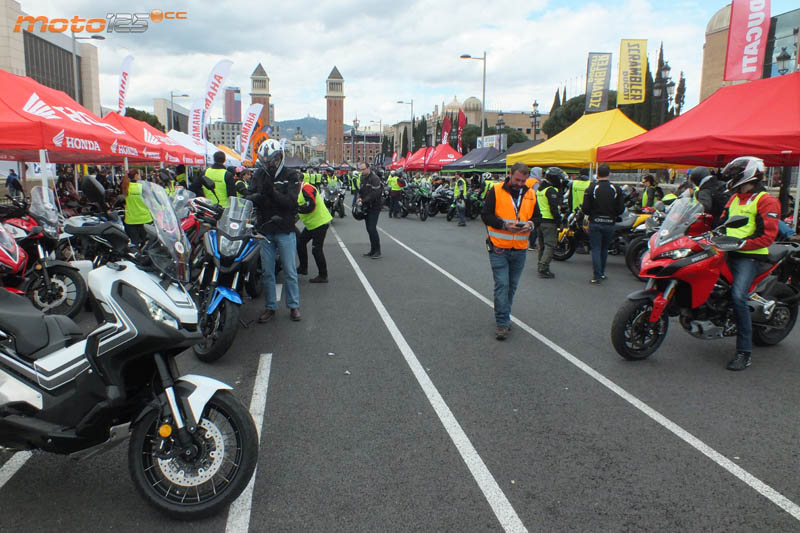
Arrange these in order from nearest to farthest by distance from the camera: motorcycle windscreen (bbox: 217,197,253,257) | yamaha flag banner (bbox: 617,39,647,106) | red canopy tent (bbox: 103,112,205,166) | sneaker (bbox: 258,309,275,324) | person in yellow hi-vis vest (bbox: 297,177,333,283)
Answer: motorcycle windscreen (bbox: 217,197,253,257) < sneaker (bbox: 258,309,275,324) < person in yellow hi-vis vest (bbox: 297,177,333,283) < red canopy tent (bbox: 103,112,205,166) < yamaha flag banner (bbox: 617,39,647,106)

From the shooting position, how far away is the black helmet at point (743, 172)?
4.95m

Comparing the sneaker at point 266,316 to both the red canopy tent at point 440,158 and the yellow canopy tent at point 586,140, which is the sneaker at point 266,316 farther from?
the red canopy tent at point 440,158

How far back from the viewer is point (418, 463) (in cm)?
332

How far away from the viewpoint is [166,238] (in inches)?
123

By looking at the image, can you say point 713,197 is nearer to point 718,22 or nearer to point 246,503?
point 246,503

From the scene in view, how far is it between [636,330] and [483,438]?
2.27 metres

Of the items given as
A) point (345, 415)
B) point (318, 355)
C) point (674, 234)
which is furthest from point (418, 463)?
point (674, 234)

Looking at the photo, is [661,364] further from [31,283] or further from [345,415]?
[31,283]

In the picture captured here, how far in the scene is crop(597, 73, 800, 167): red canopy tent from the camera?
8.15m

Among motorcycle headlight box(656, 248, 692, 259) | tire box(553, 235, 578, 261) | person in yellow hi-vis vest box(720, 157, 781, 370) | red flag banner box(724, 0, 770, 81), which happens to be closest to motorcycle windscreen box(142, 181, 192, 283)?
motorcycle headlight box(656, 248, 692, 259)

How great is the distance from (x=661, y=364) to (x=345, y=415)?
307 cm

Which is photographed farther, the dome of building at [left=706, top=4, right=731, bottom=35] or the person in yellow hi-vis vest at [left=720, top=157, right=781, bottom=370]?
the dome of building at [left=706, top=4, right=731, bottom=35]

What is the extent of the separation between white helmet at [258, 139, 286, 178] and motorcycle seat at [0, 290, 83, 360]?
332 centimetres

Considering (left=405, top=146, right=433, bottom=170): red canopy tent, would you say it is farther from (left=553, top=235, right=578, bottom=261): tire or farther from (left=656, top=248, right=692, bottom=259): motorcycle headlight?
(left=656, top=248, right=692, bottom=259): motorcycle headlight
